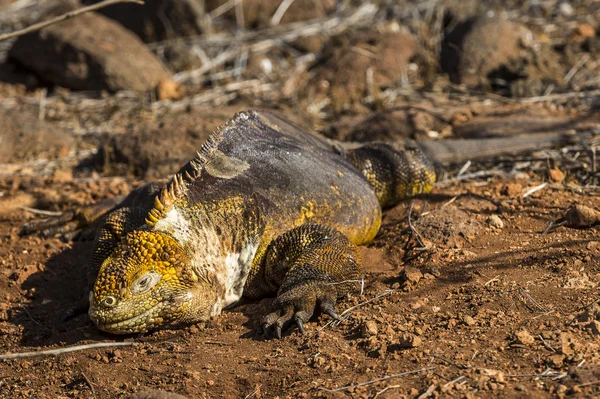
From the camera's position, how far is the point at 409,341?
154 inches

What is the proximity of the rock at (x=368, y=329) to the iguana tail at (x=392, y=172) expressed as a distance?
229cm

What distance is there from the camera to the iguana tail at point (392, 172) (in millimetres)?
6387

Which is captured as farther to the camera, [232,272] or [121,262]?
[232,272]

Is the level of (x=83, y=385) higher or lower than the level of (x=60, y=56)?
lower

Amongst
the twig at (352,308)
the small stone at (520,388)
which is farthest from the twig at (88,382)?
the small stone at (520,388)

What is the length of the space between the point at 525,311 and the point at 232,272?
1.85m

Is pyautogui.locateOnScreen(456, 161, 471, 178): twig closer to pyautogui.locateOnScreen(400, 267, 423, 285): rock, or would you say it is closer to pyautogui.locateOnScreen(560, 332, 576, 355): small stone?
pyautogui.locateOnScreen(400, 267, 423, 285): rock

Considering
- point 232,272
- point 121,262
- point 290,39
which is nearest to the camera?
point 121,262

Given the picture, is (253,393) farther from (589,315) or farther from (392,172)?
(392,172)

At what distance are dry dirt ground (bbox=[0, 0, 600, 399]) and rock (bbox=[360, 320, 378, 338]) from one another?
0.02 meters

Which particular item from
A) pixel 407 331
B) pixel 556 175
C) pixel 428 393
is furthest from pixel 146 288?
pixel 556 175

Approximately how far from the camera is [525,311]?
4141 millimetres

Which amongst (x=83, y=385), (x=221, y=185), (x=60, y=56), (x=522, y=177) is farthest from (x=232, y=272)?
(x=60, y=56)

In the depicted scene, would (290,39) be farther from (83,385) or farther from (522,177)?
(83,385)
